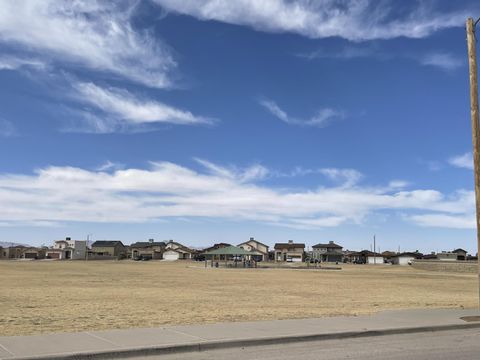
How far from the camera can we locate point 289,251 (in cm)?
18025

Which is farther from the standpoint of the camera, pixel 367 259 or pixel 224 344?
pixel 367 259

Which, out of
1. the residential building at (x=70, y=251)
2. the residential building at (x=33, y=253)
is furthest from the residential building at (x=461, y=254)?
the residential building at (x=33, y=253)

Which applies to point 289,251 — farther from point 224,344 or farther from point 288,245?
point 224,344

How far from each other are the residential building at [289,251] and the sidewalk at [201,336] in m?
160

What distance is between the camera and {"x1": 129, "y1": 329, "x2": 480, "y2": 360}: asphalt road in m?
10.2

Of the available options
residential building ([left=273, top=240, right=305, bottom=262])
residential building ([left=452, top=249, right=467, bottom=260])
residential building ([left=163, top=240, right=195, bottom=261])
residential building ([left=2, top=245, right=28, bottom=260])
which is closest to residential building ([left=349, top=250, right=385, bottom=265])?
residential building ([left=273, top=240, right=305, bottom=262])

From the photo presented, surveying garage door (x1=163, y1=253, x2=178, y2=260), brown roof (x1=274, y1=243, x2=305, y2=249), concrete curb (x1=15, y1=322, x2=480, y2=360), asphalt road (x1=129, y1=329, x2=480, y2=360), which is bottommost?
asphalt road (x1=129, y1=329, x2=480, y2=360)

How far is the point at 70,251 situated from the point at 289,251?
70.3 m

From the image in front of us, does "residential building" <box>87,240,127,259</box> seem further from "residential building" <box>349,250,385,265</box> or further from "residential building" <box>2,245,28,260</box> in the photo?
"residential building" <box>349,250,385,265</box>

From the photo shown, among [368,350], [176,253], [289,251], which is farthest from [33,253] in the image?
[368,350]

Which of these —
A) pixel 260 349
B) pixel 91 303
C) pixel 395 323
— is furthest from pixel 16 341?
pixel 91 303

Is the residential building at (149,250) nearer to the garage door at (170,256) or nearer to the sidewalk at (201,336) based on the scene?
the garage door at (170,256)

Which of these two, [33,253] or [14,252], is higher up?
[14,252]

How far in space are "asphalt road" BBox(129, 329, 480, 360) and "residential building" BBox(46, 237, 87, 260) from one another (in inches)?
6538
